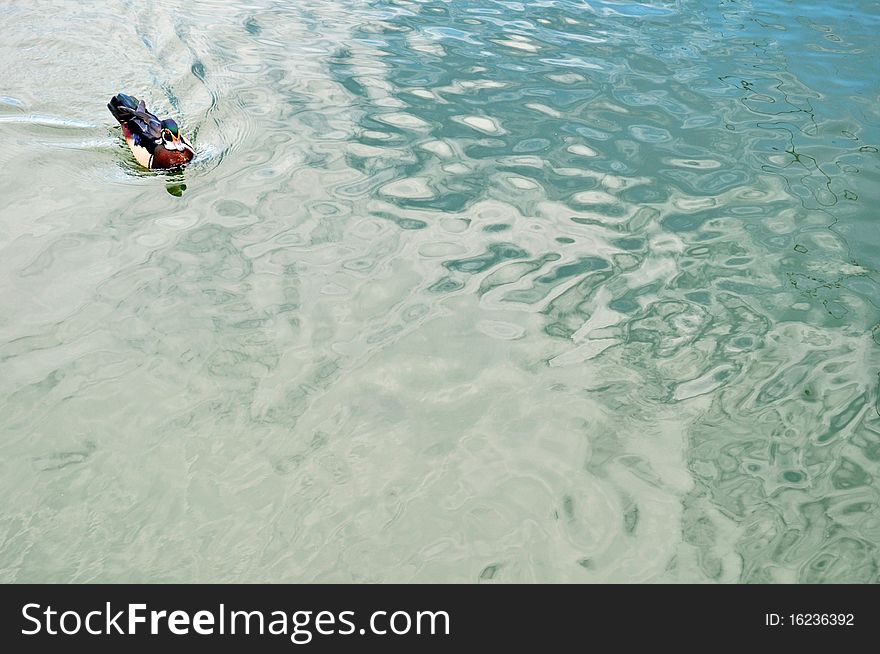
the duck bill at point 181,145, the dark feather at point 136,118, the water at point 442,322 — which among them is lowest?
the water at point 442,322

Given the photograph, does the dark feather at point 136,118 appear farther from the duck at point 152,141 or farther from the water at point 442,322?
the water at point 442,322

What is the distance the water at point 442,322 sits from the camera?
3578 mm

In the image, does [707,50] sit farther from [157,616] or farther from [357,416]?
[157,616]

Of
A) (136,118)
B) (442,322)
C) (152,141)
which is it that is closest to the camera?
(442,322)

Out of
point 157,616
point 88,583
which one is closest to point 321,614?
point 157,616

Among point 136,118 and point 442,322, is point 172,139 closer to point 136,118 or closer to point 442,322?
point 136,118

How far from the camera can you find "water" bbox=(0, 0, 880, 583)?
3.58m

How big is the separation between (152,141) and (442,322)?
107 inches

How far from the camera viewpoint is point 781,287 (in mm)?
4977

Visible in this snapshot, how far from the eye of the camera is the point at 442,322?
465cm

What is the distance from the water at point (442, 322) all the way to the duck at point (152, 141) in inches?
8.0

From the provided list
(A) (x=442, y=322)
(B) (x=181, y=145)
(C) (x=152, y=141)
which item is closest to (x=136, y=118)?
(C) (x=152, y=141)

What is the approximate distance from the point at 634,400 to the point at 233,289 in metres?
2.28

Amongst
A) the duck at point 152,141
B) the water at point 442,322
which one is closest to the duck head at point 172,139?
the duck at point 152,141
